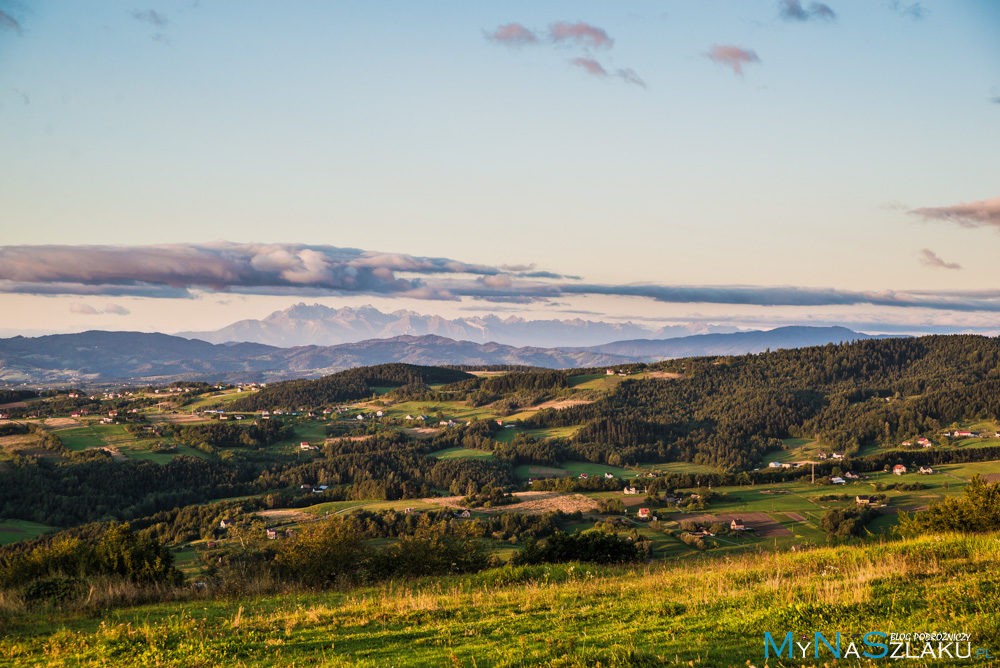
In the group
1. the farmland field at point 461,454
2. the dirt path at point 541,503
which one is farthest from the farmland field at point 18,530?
the farmland field at point 461,454

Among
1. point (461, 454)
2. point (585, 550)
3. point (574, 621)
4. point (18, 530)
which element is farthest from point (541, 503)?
point (574, 621)

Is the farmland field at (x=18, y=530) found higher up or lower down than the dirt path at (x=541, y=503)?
lower down

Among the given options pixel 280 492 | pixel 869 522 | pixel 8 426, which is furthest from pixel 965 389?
pixel 8 426

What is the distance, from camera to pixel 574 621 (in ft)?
43.8

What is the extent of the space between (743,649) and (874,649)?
2.04m

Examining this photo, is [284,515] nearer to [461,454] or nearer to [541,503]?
[541,503]

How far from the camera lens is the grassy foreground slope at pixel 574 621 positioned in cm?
1077

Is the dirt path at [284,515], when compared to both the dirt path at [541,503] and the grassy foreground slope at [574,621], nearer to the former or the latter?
the dirt path at [541,503]

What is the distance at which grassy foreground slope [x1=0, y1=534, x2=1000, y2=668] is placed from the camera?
10.8 metres

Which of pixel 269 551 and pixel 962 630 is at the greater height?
pixel 962 630

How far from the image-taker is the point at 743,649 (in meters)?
10.4

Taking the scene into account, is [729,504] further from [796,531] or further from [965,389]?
[965,389]

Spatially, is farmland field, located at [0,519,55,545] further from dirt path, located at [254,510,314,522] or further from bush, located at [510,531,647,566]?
bush, located at [510,531,647,566]

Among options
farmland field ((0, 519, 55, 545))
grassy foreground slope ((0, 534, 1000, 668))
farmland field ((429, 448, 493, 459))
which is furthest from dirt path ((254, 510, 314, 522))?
grassy foreground slope ((0, 534, 1000, 668))
